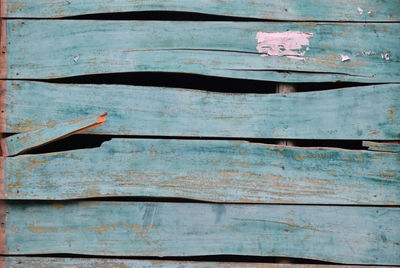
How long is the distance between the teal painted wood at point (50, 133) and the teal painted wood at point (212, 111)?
0.10ft

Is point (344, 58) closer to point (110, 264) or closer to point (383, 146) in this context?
point (383, 146)

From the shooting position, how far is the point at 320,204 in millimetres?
1110

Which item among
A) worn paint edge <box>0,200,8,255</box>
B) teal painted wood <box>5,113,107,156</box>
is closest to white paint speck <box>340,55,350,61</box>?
teal painted wood <box>5,113,107,156</box>

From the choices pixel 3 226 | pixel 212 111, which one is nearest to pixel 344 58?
pixel 212 111

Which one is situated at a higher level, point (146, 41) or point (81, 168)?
point (146, 41)

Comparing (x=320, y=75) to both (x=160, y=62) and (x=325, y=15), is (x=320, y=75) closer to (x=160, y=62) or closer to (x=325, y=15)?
(x=325, y=15)

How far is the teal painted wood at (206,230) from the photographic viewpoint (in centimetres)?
110

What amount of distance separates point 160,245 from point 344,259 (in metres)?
0.57

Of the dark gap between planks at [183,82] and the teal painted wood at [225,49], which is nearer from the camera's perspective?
the teal painted wood at [225,49]

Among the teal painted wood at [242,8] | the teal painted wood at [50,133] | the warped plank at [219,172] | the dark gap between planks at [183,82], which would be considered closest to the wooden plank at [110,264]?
the warped plank at [219,172]

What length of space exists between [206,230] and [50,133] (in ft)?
1.83

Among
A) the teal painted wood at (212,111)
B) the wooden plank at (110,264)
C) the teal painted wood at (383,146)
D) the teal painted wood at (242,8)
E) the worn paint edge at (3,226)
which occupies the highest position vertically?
the teal painted wood at (242,8)

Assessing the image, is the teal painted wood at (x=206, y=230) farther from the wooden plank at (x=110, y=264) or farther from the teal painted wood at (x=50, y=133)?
the teal painted wood at (x=50, y=133)

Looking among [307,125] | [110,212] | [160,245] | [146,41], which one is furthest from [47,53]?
[307,125]
